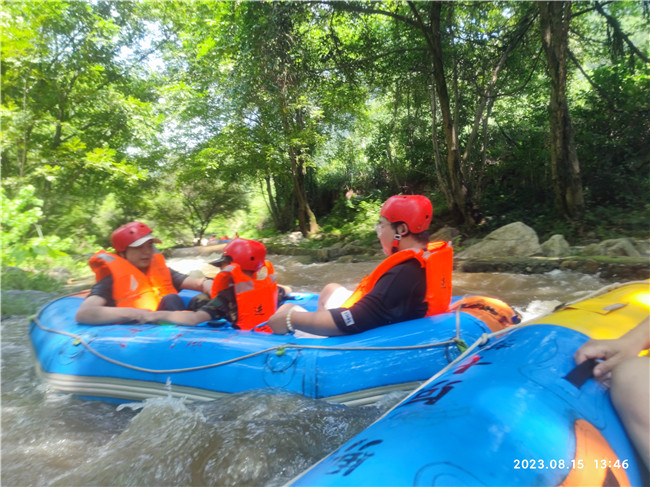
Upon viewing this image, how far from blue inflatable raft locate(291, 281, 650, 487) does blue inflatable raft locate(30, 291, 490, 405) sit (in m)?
0.52

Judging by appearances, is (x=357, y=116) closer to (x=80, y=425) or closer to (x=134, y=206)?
(x=134, y=206)

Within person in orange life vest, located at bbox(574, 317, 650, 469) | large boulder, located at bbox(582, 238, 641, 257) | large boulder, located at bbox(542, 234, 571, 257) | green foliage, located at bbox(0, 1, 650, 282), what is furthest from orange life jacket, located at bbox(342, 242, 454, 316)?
green foliage, located at bbox(0, 1, 650, 282)

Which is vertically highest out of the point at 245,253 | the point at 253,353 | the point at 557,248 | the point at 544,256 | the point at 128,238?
the point at 128,238

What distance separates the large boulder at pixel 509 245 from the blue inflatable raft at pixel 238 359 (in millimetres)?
5374

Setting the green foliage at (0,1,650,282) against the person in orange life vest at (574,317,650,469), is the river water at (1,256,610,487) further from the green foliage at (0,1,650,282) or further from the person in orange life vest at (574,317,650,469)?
the green foliage at (0,1,650,282)

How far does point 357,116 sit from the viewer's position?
13.4 metres

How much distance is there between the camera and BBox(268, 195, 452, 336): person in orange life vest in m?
2.17

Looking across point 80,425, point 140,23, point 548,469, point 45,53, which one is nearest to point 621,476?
point 548,469

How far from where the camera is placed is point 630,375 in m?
1.23

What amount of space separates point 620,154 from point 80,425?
10.5 metres

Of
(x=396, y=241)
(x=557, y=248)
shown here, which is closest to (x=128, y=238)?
(x=396, y=241)

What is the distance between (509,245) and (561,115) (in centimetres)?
255

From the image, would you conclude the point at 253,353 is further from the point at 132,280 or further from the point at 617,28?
the point at 617,28
